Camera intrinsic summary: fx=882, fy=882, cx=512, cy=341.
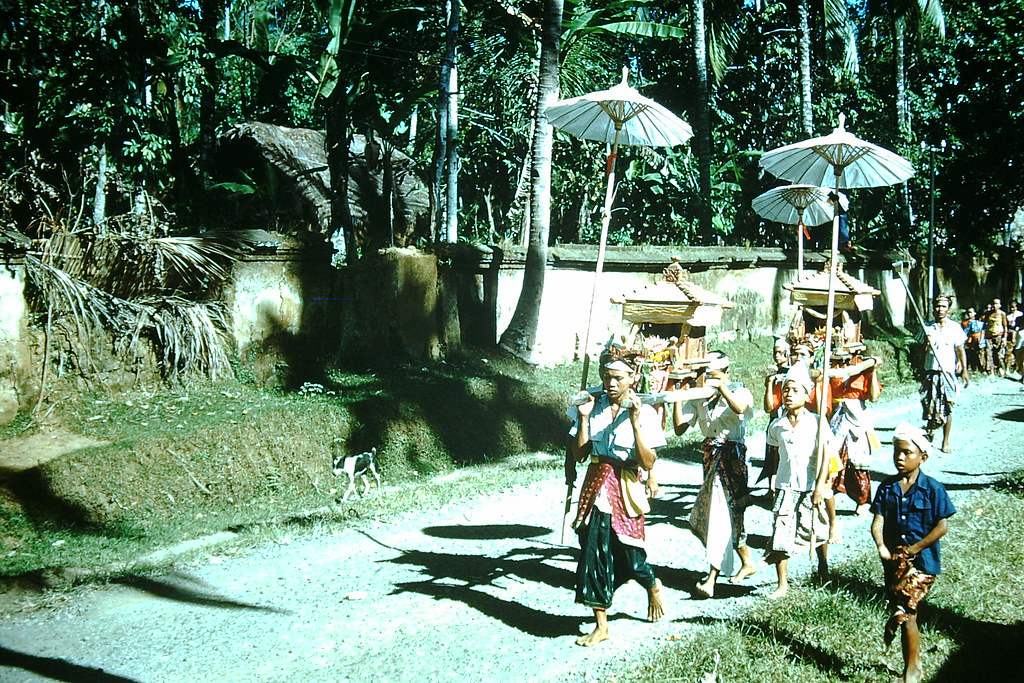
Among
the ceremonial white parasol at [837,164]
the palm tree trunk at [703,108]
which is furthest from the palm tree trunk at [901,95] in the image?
the ceremonial white parasol at [837,164]

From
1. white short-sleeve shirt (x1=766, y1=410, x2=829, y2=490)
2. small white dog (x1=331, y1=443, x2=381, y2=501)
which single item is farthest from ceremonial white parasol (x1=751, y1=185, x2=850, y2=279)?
small white dog (x1=331, y1=443, x2=381, y2=501)

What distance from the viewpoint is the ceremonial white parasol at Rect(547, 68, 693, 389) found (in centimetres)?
597

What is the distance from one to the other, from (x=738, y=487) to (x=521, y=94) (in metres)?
11.2

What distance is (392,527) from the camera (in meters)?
7.87

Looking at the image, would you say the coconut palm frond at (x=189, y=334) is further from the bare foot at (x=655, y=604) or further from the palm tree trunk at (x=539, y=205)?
the bare foot at (x=655, y=604)

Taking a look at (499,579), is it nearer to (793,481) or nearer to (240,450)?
(793,481)

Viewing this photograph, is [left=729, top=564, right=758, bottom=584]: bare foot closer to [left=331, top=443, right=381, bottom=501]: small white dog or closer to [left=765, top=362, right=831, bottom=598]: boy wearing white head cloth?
[left=765, top=362, right=831, bottom=598]: boy wearing white head cloth

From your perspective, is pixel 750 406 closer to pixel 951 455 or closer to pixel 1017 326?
pixel 951 455

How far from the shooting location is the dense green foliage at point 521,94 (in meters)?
10.4

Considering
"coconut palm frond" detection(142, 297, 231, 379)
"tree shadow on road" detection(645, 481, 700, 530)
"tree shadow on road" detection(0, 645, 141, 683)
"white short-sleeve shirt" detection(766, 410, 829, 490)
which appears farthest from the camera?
"coconut palm frond" detection(142, 297, 231, 379)

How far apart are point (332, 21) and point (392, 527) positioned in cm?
645

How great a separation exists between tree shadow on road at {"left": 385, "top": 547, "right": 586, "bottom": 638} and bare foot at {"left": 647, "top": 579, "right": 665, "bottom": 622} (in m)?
0.45

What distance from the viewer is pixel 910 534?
188 inches

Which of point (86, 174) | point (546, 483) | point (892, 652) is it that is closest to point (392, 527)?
point (546, 483)
